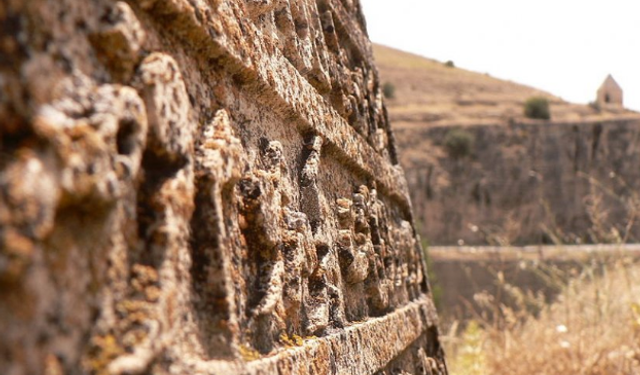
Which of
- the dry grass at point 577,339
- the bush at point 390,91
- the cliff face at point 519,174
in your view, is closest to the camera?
the dry grass at point 577,339

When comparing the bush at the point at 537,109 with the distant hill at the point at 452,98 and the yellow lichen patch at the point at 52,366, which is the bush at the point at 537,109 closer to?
the distant hill at the point at 452,98

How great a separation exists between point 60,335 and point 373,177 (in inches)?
72.7

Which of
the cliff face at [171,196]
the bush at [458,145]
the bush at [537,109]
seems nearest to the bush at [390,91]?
the bush at [537,109]

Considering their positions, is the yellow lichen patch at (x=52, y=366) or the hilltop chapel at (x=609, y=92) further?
the hilltop chapel at (x=609, y=92)

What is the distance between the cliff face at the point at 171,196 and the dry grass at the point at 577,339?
3352 millimetres

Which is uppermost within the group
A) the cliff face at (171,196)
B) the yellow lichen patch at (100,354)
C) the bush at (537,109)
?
the bush at (537,109)

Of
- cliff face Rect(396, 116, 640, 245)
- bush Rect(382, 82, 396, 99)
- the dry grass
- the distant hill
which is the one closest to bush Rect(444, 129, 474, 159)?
cliff face Rect(396, 116, 640, 245)

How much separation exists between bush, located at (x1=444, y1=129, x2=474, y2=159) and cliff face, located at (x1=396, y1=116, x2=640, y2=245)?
1.4 inches

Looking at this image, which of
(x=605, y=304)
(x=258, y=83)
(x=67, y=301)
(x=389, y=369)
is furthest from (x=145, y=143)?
(x=605, y=304)

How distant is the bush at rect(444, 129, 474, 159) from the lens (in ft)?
98.5

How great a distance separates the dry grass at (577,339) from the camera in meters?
4.95

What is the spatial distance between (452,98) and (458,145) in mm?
8043

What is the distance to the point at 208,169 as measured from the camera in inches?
43.8

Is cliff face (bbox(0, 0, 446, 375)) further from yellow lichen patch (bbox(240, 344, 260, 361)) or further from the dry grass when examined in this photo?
the dry grass
